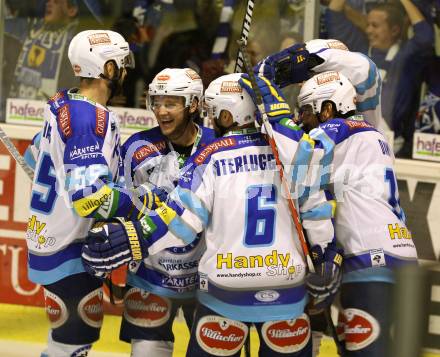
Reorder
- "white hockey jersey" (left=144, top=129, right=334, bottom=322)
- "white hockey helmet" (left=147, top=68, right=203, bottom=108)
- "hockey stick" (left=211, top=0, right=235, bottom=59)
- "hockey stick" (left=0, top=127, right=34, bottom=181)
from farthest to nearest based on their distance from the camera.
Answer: "hockey stick" (left=211, top=0, right=235, bottom=59), "hockey stick" (left=0, top=127, right=34, bottom=181), "white hockey helmet" (left=147, top=68, right=203, bottom=108), "white hockey jersey" (left=144, top=129, right=334, bottom=322)

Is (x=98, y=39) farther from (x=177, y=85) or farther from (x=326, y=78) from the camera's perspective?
(x=326, y=78)

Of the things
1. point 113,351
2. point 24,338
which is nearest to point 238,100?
point 24,338

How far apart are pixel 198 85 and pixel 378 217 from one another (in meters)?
0.92

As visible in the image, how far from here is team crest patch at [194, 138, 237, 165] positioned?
387 cm

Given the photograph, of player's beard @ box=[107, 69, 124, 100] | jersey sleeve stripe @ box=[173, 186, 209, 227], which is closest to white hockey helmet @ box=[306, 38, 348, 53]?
player's beard @ box=[107, 69, 124, 100]

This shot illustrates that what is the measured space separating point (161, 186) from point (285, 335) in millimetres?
857

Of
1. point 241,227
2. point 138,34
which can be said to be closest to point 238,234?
point 241,227

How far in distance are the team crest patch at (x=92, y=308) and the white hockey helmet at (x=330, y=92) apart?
114cm

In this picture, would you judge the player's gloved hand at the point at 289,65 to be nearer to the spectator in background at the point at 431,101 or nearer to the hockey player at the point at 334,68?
the hockey player at the point at 334,68

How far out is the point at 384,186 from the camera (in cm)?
423

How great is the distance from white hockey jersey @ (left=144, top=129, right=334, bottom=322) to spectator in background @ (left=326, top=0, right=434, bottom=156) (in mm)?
2148

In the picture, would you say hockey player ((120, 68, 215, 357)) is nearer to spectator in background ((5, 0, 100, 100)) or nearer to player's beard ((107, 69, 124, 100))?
player's beard ((107, 69, 124, 100))

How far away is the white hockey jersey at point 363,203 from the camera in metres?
4.19

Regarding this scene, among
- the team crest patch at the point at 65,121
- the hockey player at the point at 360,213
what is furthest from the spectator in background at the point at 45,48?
the hockey player at the point at 360,213
